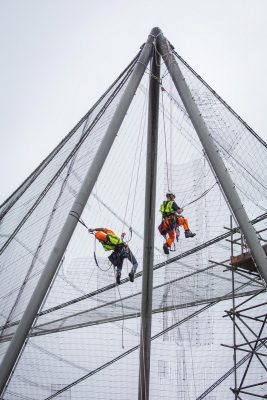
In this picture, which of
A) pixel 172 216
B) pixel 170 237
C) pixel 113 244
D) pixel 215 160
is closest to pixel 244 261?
pixel 170 237

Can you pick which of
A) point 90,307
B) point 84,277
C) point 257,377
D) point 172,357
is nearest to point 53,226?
point 84,277

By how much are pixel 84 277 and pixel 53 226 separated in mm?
1709

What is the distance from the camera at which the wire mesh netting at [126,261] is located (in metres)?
10.6

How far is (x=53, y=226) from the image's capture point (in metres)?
10.4

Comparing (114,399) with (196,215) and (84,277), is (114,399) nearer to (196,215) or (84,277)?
(84,277)

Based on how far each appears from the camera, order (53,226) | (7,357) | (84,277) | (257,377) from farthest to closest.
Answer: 1. (257,377)
2. (84,277)
3. (53,226)
4. (7,357)

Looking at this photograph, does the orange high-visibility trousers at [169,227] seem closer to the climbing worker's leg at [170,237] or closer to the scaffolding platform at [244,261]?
the climbing worker's leg at [170,237]

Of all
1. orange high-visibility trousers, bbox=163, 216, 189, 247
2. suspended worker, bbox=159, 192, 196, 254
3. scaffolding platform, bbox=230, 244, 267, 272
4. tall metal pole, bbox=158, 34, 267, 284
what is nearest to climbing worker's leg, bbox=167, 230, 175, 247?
orange high-visibility trousers, bbox=163, 216, 189, 247

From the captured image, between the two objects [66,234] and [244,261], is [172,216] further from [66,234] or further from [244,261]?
[66,234]

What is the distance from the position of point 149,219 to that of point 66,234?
2.98 metres

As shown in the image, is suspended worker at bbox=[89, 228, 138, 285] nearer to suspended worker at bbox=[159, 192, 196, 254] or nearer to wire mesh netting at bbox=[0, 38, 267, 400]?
wire mesh netting at bbox=[0, 38, 267, 400]

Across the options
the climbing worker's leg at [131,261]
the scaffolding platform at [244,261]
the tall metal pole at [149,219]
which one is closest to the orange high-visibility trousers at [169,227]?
the tall metal pole at [149,219]

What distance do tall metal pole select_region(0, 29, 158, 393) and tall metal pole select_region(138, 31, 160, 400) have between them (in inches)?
26.2

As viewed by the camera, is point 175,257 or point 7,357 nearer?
point 7,357
